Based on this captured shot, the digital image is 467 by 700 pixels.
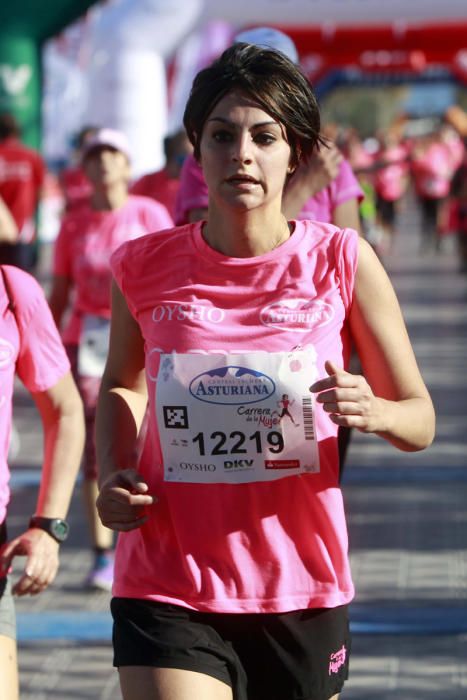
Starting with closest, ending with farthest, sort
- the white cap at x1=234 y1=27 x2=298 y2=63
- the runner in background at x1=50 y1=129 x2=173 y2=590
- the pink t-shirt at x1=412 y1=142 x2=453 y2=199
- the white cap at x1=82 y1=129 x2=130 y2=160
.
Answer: the white cap at x1=234 y1=27 x2=298 y2=63
the runner in background at x1=50 y1=129 x2=173 y2=590
the white cap at x1=82 y1=129 x2=130 y2=160
the pink t-shirt at x1=412 y1=142 x2=453 y2=199

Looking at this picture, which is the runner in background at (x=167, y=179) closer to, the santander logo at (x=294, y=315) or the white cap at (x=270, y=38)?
the white cap at (x=270, y=38)

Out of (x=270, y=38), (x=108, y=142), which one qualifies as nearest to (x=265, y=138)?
(x=270, y=38)

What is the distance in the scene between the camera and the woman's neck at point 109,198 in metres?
6.26

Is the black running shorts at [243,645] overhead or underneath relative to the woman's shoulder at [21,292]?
underneath

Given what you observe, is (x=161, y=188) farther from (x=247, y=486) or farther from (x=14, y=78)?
(x=14, y=78)

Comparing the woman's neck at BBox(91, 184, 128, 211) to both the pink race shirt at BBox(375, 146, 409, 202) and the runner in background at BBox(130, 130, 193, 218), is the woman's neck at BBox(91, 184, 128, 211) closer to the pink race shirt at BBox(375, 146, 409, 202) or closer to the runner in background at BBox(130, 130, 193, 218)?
the runner in background at BBox(130, 130, 193, 218)

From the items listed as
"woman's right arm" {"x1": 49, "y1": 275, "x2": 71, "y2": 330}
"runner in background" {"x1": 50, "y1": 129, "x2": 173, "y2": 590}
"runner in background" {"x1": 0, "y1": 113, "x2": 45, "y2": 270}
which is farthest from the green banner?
"woman's right arm" {"x1": 49, "y1": 275, "x2": 71, "y2": 330}

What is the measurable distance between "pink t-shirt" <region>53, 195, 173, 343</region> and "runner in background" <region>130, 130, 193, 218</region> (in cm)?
154

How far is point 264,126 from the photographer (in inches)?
108

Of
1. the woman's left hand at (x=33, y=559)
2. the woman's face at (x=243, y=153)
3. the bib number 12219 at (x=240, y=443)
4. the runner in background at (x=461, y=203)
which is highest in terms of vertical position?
the runner in background at (x=461, y=203)

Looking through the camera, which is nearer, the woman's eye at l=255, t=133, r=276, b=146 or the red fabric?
the woman's eye at l=255, t=133, r=276, b=146

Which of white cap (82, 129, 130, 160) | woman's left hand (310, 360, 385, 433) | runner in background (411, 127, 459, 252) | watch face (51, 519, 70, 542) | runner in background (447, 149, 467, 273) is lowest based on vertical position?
watch face (51, 519, 70, 542)

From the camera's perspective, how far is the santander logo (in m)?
2.73

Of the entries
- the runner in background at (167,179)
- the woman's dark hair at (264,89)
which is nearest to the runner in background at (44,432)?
the woman's dark hair at (264,89)
